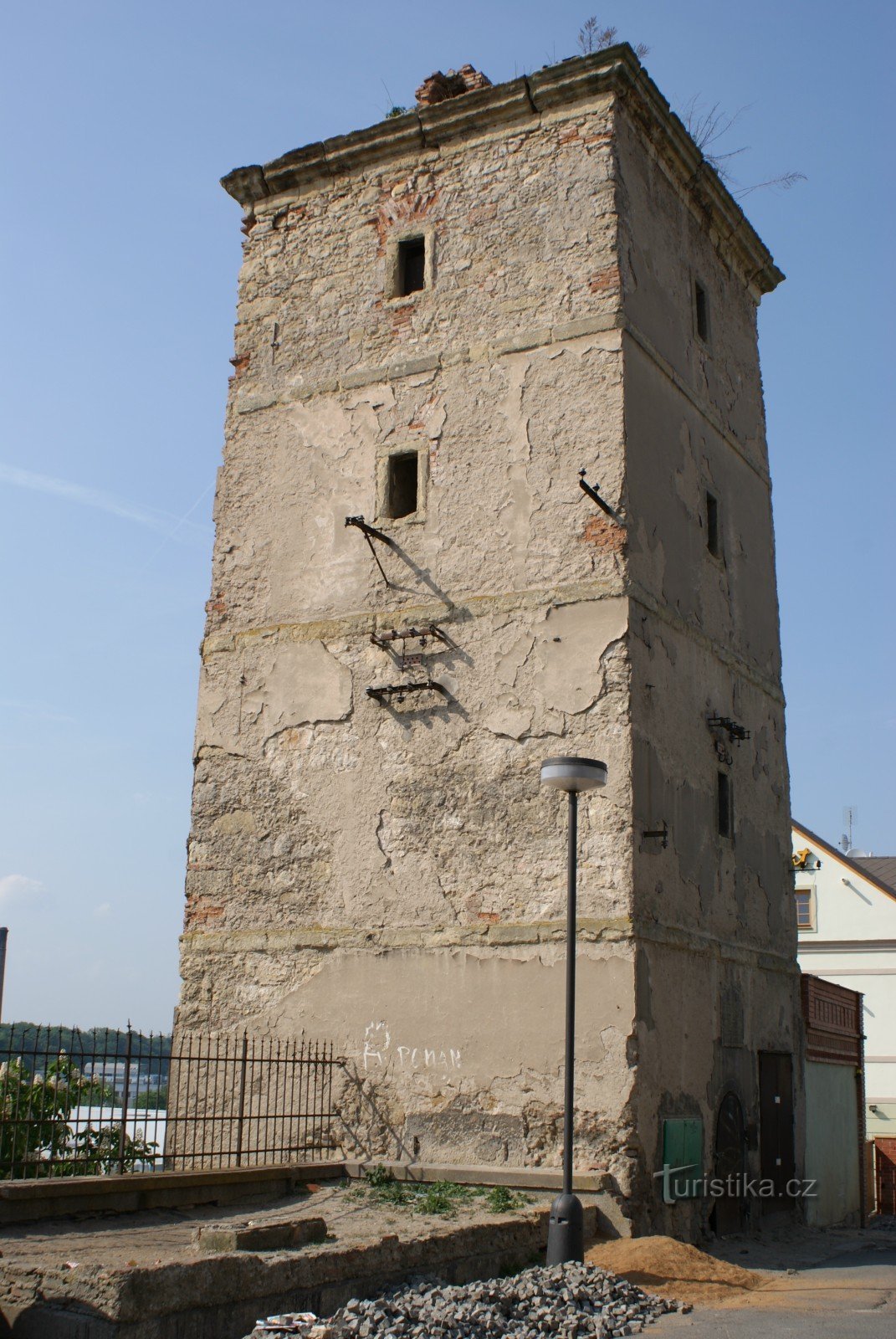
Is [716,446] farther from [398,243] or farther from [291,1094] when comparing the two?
[291,1094]

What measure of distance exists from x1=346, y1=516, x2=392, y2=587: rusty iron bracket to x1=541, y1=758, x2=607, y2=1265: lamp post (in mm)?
4521

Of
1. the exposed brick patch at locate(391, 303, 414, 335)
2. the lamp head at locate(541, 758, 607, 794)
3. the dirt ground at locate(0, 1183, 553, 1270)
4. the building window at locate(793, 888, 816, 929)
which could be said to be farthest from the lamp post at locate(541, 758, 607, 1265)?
the building window at locate(793, 888, 816, 929)

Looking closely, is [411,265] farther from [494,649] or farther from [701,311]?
[494,649]

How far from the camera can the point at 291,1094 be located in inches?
492

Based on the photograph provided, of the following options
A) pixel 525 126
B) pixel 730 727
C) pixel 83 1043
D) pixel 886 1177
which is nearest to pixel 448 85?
pixel 525 126

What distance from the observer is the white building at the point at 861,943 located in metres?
30.3

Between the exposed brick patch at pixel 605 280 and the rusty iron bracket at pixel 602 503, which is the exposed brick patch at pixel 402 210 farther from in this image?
the rusty iron bracket at pixel 602 503

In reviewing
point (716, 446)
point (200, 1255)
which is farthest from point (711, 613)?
point (200, 1255)

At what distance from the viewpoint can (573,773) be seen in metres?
9.78

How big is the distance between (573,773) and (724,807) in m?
4.98

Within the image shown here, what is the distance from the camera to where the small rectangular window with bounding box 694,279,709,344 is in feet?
51.8

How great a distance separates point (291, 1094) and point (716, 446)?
28.8 ft

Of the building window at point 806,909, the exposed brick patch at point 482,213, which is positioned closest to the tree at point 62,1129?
the exposed brick patch at point 482,213

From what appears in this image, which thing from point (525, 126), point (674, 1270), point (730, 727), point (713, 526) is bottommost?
point (674, 1270)
